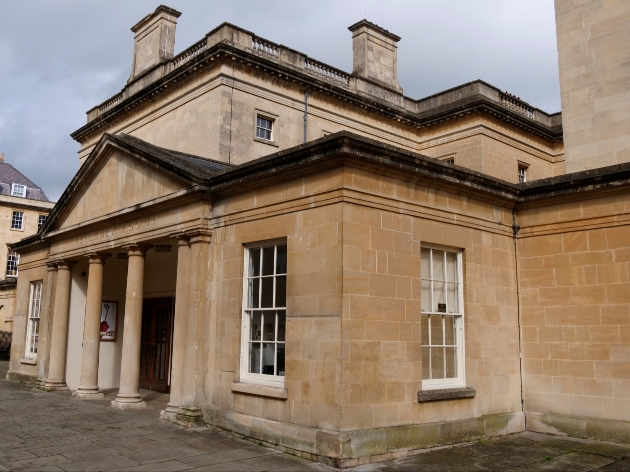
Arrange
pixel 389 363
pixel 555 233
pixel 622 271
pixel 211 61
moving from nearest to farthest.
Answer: pixel 389 363, pixel 622 271, pixel 555 233, pixel 211 61

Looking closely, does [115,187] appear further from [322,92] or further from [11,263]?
[11,263]

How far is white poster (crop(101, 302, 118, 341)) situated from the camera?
15426mm

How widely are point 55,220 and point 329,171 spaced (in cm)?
974

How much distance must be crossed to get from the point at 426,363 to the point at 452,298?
121 centimetres

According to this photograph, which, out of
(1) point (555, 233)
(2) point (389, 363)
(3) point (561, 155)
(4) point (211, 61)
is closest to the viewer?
(2) point (389, 363)

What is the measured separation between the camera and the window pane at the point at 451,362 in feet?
30.6

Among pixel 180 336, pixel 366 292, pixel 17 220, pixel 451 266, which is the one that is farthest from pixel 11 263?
pixel 366 292

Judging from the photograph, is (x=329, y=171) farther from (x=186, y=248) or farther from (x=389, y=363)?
(x=186, y=248)

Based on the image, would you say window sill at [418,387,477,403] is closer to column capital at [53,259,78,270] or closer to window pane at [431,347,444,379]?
window pane at [431,347,444,379]

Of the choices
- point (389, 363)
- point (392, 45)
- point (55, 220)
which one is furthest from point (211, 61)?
point (389, 363)

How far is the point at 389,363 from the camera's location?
8141 mm

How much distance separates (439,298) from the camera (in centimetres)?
941

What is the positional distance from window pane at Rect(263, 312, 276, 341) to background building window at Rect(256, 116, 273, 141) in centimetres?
1367

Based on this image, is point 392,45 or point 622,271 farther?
point 392,45
